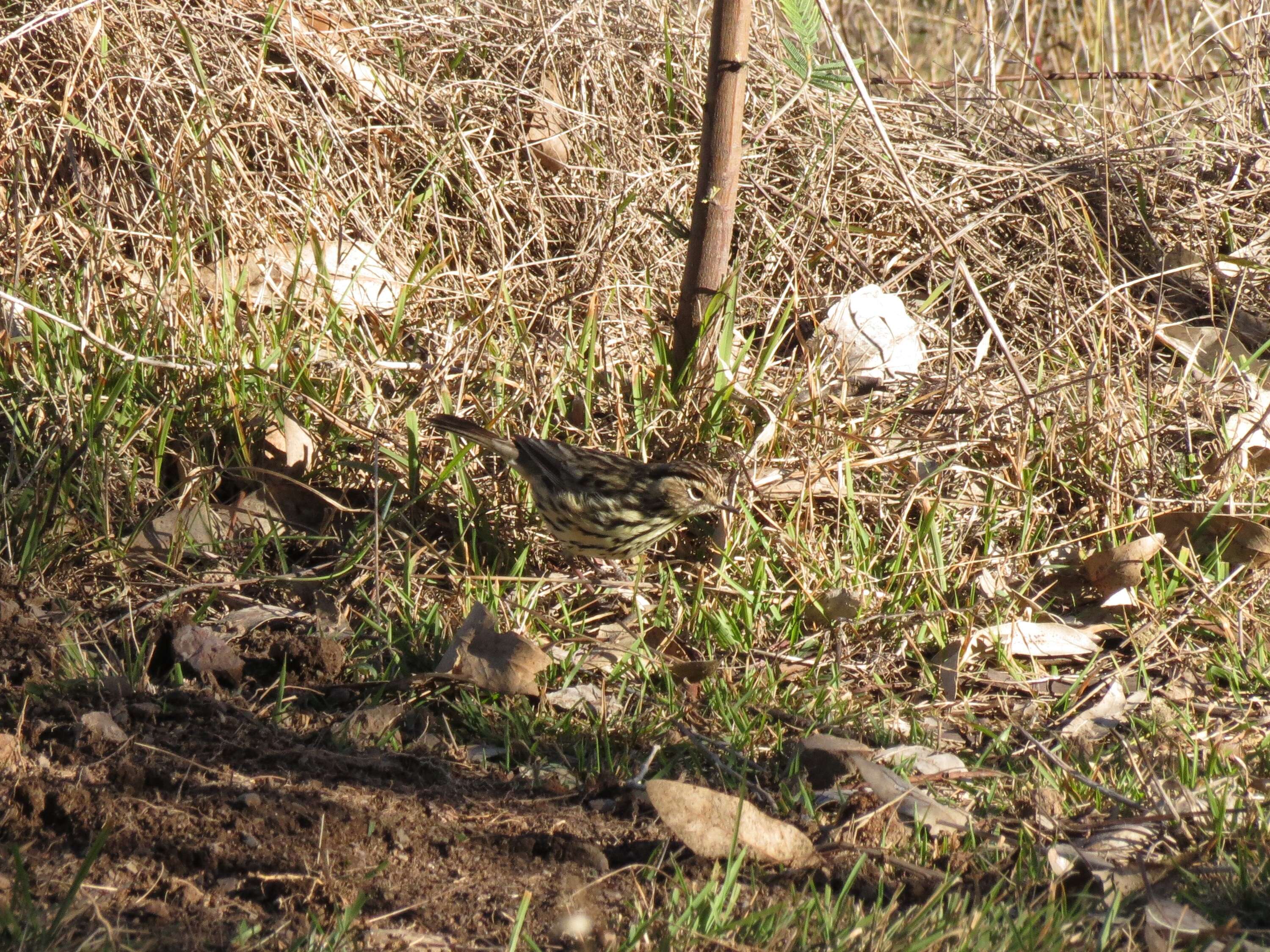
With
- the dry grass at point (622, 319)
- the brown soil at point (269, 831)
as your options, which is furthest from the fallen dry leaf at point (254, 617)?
the brown soil at point (269, 831)

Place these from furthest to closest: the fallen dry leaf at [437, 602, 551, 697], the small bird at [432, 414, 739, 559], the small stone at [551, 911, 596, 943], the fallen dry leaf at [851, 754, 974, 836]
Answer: the small bird at [432, 414, 739, 559] < the fallen dry leaf at [437, 602, 551, 697] < the fallen dry leaf at [851, 754, 974, 836] < the small stone at [551, 911, 596, 943]

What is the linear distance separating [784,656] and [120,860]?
2.24 metres

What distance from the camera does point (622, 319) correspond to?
221 inches

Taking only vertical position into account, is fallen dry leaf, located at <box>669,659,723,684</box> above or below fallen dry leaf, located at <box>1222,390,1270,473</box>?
below

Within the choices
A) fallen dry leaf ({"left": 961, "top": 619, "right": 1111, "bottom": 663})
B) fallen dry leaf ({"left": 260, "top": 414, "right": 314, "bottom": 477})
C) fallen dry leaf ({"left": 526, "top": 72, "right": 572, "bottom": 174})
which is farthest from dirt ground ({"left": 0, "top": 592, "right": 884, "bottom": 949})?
fallen dry leaf ({"left": 526, "top": 72, "right": 572, "bottom": 174})

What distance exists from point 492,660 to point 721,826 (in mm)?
1092

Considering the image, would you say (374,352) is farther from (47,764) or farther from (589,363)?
(47,764)

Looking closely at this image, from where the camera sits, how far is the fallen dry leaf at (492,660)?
398cm

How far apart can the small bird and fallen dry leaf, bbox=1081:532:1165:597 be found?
1368 millimetres

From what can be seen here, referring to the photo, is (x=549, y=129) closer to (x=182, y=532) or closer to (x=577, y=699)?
(x=182, y=532)

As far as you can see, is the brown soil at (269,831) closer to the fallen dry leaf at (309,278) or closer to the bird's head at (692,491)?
the bird's head at (692,491)

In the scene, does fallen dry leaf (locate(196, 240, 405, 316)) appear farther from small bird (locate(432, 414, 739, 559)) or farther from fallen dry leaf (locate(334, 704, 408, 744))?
fallen dry leaf (locate(334, 704, 408, 744))

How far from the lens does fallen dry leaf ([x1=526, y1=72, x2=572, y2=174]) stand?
626cm

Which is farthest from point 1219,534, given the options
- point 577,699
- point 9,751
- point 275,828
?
point 9,751
